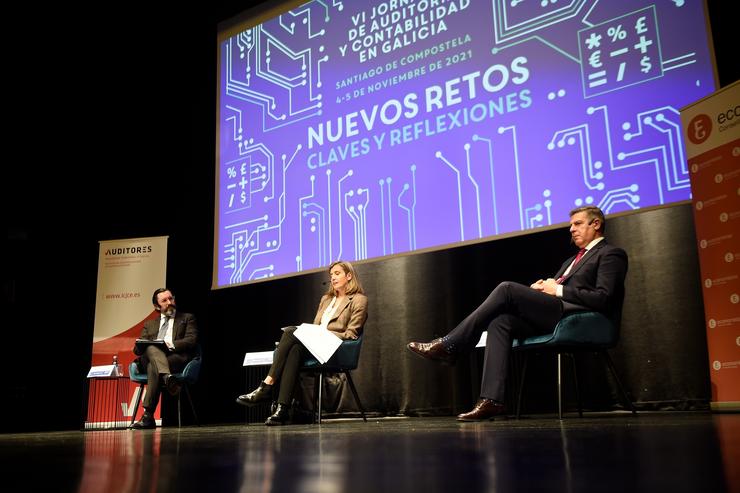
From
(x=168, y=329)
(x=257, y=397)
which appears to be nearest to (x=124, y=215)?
(x=168, y=329)

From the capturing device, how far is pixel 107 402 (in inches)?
235

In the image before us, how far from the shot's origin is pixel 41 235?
21.0ft

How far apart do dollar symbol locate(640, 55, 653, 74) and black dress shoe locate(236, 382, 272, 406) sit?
2.72 metres

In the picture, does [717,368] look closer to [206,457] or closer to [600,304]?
[600,304]

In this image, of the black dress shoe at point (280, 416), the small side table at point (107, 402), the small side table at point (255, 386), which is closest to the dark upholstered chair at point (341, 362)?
the black dress shoe at point (280, 416)

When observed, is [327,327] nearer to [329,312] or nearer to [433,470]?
[329,312]

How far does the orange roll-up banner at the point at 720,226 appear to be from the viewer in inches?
110

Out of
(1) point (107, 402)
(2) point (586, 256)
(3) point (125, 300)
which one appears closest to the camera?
(2) point (586, 256)

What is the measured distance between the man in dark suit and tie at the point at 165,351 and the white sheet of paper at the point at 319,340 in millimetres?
1411

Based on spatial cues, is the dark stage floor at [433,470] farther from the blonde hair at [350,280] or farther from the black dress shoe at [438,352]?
the blonde hair at [350,280]

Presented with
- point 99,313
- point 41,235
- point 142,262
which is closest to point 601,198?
point 142,262

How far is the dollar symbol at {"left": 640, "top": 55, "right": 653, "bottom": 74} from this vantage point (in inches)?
136

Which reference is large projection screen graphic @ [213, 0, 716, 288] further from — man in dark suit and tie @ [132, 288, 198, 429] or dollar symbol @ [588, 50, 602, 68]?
man in dark suit and tie @ [132, 288, 198, 429]

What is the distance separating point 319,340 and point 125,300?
3.08m
